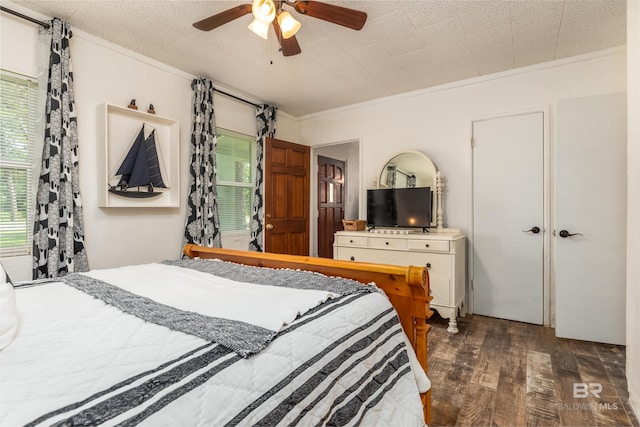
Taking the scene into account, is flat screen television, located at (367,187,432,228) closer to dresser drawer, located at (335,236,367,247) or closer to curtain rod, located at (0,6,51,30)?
dresser drawer, located at (335,236,367,247)

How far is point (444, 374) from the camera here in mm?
2059

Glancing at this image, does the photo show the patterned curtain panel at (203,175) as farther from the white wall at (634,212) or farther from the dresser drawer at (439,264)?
the white wall at (634,212)

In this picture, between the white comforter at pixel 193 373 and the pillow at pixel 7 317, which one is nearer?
the white comforter at pixel 193 373

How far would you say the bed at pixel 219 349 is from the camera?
621mm

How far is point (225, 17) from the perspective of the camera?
1.87 meters

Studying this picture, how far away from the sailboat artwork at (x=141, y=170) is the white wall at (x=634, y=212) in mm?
3287

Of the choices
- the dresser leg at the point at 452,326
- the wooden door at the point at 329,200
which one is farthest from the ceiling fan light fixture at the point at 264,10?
the wooden door at the point at 329,200

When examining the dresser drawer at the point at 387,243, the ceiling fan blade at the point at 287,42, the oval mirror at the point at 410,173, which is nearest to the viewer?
the ceiling fan blade at the point at 287,42

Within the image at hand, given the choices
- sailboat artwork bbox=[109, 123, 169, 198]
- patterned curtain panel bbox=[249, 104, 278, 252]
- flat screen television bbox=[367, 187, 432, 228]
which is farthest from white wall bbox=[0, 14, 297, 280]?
flat screen television bbox=[367, 187, 432, 228]

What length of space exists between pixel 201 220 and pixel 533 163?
3.24m

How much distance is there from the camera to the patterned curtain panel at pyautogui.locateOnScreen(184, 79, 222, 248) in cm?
310

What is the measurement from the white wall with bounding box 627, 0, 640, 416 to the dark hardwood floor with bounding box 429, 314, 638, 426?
0.21 metres

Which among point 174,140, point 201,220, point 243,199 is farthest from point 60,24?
point 243,199

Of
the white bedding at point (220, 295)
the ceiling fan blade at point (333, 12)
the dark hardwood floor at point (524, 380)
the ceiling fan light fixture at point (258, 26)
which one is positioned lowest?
the dark hardwood floor at point (524, 380)
